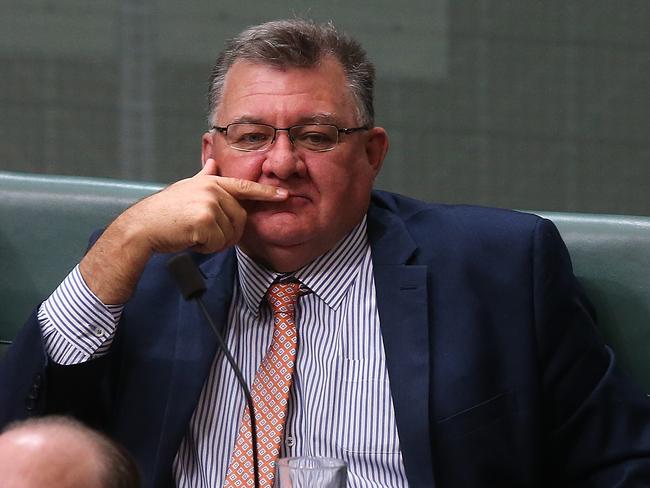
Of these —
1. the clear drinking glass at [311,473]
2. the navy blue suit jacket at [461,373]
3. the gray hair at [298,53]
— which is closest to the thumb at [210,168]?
the gray hair at [298,53]

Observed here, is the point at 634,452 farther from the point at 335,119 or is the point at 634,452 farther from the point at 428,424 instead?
the point at 335,119

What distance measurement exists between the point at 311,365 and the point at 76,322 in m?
0.42

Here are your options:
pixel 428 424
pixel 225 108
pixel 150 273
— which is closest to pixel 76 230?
pixel 150 273

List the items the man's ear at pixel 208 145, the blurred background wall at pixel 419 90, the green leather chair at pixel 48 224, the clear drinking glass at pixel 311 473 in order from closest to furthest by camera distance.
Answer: the clear drinking glass at pixel 311 473 → the man's ear at pixel 208 145 → the green leather chair at pixel 48 224 → the blurred background wall at pixel 419 90

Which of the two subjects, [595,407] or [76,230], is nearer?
[595,407]

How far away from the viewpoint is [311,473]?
4.53ft

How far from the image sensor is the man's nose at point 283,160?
2027 mm

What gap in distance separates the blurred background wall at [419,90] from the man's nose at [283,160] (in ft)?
3.93

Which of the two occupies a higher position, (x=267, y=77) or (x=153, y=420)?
(x=267, y=77)

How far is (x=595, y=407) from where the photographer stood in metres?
2.01

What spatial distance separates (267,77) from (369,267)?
1.30ft

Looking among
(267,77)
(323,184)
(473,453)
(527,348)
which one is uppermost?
(267,77)

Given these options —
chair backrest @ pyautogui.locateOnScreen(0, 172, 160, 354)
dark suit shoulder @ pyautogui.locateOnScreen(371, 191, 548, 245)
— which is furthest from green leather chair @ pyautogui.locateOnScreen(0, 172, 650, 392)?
dark suit shoulder @ pyautogui.locateOnScreen(371, 191, 548, 245)

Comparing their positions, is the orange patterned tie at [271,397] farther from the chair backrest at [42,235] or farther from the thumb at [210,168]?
the chair backrest at [42,235]
